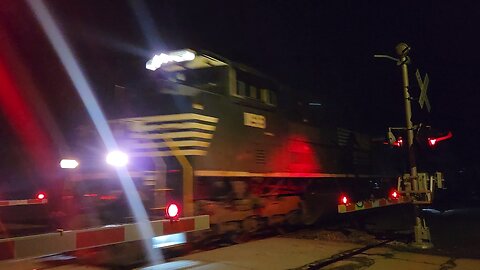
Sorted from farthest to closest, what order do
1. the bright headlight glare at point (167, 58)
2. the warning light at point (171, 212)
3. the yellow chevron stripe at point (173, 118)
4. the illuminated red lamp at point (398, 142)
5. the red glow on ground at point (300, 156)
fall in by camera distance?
the red glow on ground at point (300, 156)
the illuminated red lamp at point (398, 142)
the bright headlight glare at point (167, 58)
the yellow chevron stripe at point (173, 118)
the warning light at point (171, 212)

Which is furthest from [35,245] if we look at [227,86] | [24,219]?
[24,219]

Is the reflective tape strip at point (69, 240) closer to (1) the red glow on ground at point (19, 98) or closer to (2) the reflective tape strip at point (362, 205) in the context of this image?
(2) the reflective tape strip at point (362, 205)

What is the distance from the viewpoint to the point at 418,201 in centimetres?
988

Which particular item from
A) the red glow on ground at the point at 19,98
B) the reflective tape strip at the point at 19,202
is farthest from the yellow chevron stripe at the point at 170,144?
the red glow on ground at the point at 19,98

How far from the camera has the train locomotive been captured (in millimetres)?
8594

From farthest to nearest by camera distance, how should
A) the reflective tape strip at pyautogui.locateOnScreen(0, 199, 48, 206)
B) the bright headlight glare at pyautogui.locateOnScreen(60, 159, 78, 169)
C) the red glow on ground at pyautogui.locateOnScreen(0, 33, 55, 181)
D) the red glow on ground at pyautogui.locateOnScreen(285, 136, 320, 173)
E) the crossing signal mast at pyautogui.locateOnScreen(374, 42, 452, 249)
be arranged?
the red glow on ground at pyautogui.locateOnScreen(0, 33, 55, 181)
the red glow on ground at pyautogui.locateOnScreen(285, 136, 320, 173)
the reflective tape strip at pyautogui.locateOnScreen(0, 199, 48, 206)
the crossing signal mast at pyautogui.locateOnScreen(374, 42, 452, 249)
the bright headlight glare at pyautogui.locateOnScreen(60, 159, 78, 169)

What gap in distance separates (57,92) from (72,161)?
1184 centimetres

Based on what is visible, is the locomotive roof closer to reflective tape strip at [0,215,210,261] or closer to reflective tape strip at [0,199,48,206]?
reflective tape strip at [0,215,210,261]

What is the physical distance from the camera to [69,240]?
495 centimetres

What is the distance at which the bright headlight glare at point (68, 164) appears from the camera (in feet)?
29.6

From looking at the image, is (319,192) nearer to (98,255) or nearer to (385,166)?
(385,166)

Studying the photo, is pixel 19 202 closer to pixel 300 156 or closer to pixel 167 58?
pixel 167 58

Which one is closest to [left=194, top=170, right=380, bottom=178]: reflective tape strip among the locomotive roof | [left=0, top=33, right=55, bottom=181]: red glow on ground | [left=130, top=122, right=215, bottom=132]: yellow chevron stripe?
[left=130, top=122, right=215, bottom=132]: yellow chevron stripe

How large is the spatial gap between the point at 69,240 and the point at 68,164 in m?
4.40
